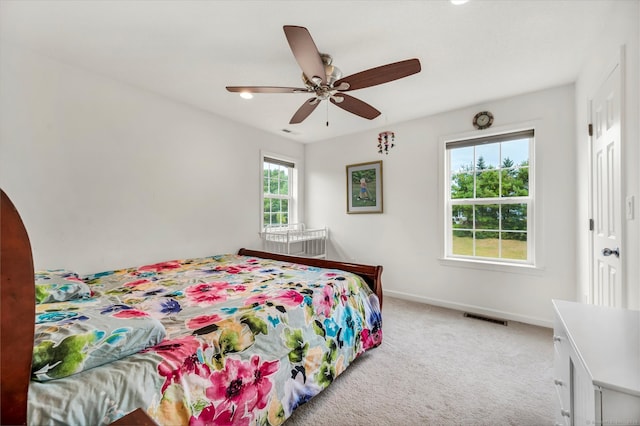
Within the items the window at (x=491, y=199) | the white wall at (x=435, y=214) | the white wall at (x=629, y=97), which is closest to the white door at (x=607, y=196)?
the white wall at (x=629, y=97)

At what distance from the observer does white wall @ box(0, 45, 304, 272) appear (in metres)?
2.04

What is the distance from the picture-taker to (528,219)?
9.50 ft

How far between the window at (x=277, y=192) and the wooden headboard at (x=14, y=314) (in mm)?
3333

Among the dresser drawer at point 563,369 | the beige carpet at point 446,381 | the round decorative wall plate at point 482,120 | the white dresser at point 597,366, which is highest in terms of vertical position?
the round decorative wall plate at point 482,120

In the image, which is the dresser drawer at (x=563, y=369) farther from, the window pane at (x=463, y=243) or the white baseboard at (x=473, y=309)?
the window pane at (x=463, y=243)

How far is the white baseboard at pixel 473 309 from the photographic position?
9.12ft

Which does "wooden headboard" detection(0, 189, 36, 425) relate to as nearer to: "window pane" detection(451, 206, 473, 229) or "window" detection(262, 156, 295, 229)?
"window" detection(262, 156, 295, 229)

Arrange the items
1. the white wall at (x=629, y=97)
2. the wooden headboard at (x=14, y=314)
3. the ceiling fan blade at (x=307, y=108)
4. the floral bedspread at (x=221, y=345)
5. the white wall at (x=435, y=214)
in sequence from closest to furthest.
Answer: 1. the wooden headboard at (x=14, y=314)
2. the floral bedspread at (x=221, y=345)
3. the white wall at (x=629, y=97)
4. the ceiling fan blade at (x=307, y=108)
5. the white wall at (x=435, y=214)

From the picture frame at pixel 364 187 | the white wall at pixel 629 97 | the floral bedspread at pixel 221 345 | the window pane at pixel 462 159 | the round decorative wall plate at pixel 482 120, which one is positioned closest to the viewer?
the floral bedspread at pixel 221 345

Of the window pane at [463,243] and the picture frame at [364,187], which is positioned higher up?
the picture frame at [364,187]

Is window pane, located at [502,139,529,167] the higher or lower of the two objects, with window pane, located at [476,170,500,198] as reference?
higher

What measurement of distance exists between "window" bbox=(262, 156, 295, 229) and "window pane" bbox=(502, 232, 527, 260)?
2.96 meters

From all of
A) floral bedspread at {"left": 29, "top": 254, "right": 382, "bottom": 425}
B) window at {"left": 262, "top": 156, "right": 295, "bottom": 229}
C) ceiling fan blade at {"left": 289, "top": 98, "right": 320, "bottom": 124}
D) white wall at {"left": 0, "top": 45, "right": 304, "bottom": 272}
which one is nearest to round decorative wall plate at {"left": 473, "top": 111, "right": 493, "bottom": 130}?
ceiling fan blade at {"left": 289, "top": 98, "right": 320, "bottom": 124}

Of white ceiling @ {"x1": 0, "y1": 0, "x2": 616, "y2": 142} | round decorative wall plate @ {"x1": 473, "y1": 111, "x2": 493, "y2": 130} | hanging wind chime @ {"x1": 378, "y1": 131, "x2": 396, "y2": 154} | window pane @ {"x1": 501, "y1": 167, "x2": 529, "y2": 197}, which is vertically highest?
white ceiling @ {"x1": 0, "y1": 0, "x2": 616, "y2": 142}
